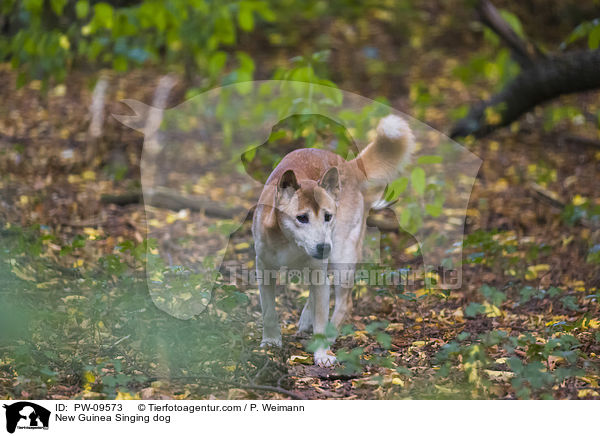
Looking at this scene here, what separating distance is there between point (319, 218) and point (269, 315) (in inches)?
32.2

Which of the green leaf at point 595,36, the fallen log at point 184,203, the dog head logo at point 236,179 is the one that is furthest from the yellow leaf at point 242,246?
the green leaf at point 595,36

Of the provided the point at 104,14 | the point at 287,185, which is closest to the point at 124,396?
the point at 287,185

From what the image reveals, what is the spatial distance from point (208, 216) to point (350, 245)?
2.74 m

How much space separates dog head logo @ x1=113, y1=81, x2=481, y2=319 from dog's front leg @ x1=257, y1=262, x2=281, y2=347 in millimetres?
357

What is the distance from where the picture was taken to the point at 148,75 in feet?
37.8

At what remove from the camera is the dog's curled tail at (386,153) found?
16.4ft

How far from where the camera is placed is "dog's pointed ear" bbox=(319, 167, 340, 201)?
403 centimetres

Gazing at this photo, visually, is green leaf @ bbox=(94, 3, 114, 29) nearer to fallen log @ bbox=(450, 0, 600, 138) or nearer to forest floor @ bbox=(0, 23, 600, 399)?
forest floor @ bbox=(0, 23, 600, 399)

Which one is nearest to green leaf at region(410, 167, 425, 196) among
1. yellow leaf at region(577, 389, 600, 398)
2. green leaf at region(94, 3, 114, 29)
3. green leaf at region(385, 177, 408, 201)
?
green leaf at region(385, 177, 408, 201)

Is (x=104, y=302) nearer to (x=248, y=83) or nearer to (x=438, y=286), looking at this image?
(x=438, y=286)

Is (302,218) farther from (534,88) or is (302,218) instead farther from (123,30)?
(534,88)

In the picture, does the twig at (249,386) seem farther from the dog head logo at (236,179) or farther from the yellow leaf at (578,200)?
the yellow leaf at (578,200)
